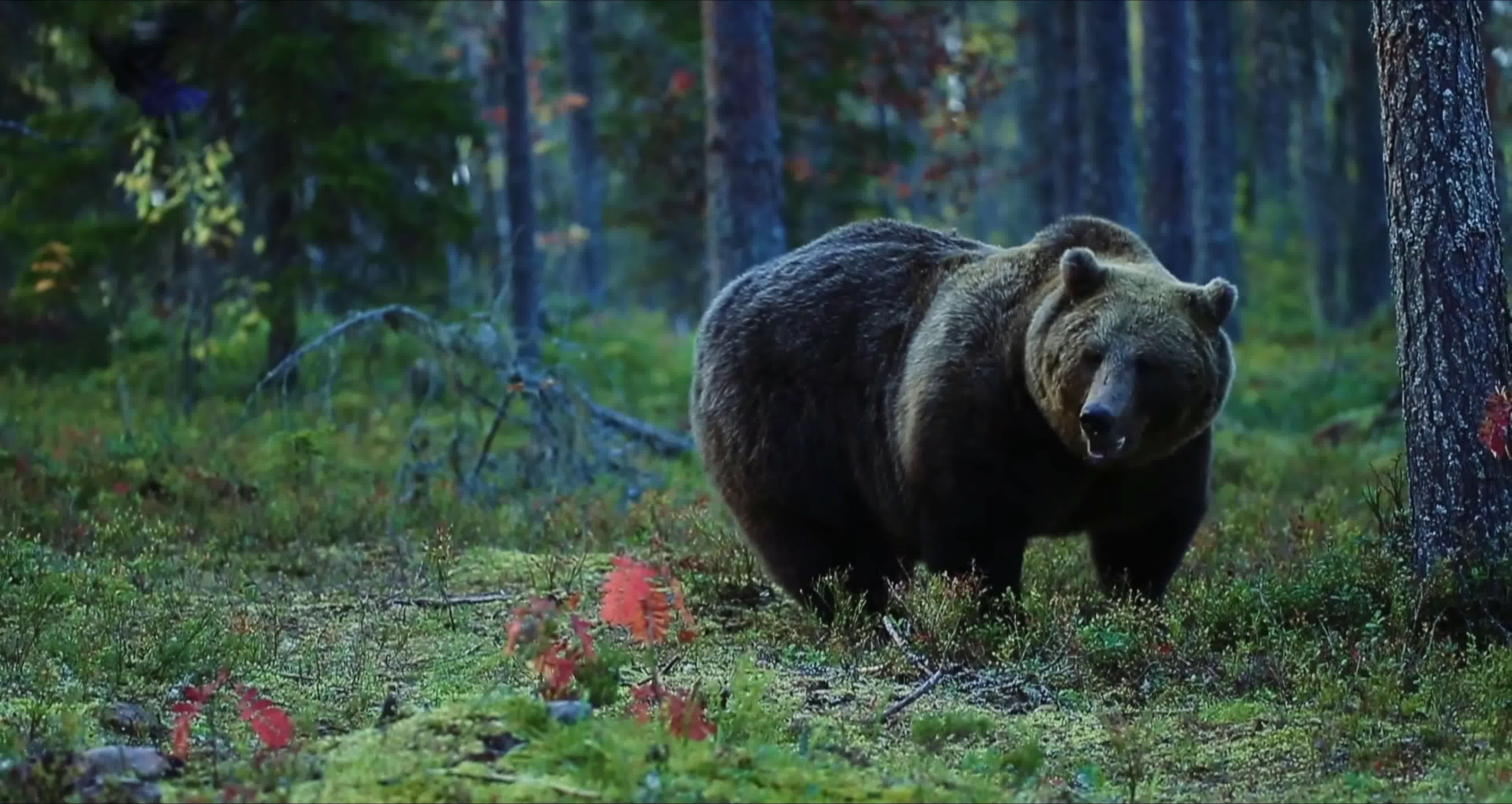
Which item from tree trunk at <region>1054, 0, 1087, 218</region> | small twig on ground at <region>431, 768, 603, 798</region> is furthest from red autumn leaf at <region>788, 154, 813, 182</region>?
small twig on ground at <region>431, 768, 603, 798</region>

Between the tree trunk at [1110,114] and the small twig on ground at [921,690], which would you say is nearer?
the small twig on ground at [921,690]

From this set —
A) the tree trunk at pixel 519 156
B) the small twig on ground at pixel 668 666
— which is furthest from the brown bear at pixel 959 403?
the tree trunk at pixel 519 156

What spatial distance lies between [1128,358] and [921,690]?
1640 mm

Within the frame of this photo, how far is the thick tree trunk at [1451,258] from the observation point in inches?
262

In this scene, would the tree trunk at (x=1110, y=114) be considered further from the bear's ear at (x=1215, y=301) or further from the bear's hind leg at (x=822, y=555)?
the bear's ear at (x=1215, y=301)

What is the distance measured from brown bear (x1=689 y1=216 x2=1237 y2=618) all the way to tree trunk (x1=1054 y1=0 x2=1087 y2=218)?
587 inches

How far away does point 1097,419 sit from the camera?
6.62 meters

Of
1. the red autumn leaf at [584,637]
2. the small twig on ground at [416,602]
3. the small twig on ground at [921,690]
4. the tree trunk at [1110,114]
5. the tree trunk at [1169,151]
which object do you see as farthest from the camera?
the tree trunk at [1169,151]

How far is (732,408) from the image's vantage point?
340 inches

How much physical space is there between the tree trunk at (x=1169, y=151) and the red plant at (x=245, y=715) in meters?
16.1

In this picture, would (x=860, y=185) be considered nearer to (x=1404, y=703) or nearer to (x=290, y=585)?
(x=290, y=585)

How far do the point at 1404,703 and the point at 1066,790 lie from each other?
Result: 5.05 ft

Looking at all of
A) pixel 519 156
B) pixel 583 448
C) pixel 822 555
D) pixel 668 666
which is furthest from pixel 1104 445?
pixel 519 156

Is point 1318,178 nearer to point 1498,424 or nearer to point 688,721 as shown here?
point 1498,424
